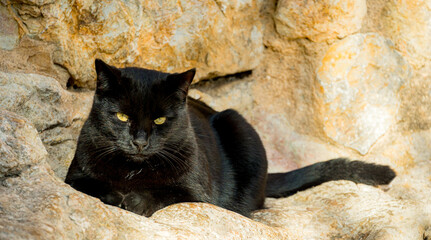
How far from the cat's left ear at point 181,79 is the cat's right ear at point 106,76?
0.99ft

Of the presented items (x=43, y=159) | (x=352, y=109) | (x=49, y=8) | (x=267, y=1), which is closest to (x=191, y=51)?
(x=267, y=1)

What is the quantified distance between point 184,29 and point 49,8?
1132 mm

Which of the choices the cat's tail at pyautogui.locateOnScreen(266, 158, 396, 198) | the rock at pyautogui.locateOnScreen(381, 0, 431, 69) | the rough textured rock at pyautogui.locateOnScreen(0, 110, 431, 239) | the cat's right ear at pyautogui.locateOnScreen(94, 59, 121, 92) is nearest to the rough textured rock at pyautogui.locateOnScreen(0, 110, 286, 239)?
the rough textured rock at pyautogui.locateOnScreen(0, 110, 431, 239)

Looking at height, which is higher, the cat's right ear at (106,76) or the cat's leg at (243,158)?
the cat's right ear at (106,76)

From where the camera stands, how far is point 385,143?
4734 millimetres

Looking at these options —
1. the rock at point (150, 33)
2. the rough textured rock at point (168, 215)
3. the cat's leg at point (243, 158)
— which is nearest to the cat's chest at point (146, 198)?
the rough textured rock at point (168, 215)

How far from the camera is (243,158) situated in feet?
12.9

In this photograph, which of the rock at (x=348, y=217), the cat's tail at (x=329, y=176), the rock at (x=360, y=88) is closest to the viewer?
the rock at (x=348, y=217)

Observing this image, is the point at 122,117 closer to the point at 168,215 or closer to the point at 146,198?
the point at 146,198

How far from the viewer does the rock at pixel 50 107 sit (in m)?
3.18

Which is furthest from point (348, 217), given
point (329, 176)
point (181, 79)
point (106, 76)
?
point (106, 76)

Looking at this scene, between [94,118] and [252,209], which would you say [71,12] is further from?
[252,209]

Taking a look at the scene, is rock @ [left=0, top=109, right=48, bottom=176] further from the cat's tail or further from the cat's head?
the cat's tail

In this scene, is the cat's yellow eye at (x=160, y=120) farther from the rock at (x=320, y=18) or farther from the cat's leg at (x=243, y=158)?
the rock at (x=320, y=18)
